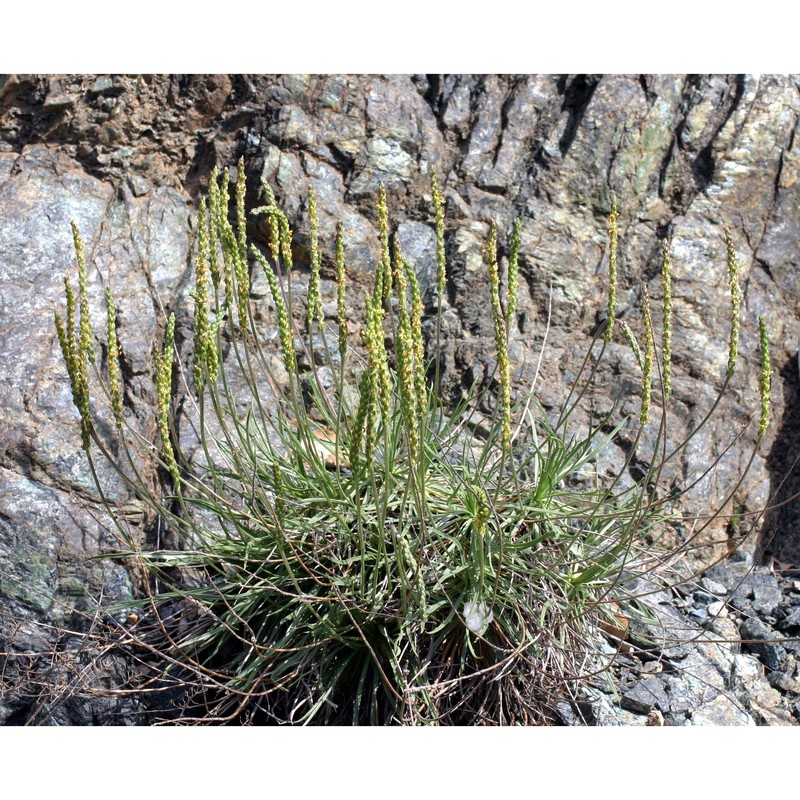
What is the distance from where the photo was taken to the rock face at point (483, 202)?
11.9 feet

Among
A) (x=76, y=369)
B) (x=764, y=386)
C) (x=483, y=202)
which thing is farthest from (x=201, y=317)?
(x=483, y=202)

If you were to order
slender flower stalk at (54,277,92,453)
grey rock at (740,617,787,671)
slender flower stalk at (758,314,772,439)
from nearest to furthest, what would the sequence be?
slender flower stalk at (54,277,92,453)
slender flower stalk at (758,314,772,439)
grey rock at (740,617,787,671)

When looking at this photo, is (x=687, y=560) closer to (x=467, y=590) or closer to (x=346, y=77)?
(x=467, y=590)

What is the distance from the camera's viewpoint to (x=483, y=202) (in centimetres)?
405

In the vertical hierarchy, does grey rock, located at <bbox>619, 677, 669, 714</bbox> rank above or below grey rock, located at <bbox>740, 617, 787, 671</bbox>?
below

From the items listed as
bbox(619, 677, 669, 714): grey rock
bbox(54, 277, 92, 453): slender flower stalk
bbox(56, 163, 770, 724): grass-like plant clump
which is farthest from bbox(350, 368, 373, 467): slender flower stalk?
bbox(619, 677, 669, 714): grey rock

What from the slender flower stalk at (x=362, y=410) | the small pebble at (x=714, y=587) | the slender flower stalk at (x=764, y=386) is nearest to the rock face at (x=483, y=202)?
the small pebble at (x=714, y=587)

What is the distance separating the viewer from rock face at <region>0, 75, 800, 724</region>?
3619 millimetres

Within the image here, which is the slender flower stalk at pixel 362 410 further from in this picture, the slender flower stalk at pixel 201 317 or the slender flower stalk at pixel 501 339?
the slender flower stalk at pixel 201 317

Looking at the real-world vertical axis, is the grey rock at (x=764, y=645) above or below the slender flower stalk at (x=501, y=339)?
below

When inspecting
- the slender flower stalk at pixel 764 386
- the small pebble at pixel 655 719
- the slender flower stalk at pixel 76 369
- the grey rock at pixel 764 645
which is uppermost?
the slender flower stalk at pixel 764 386

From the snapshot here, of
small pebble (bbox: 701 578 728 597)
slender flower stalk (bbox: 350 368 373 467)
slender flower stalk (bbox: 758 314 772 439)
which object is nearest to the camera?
slender flower stalk (bbox: 350 368 373 467)

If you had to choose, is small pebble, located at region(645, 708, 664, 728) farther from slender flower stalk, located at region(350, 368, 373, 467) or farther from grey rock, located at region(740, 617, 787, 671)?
slender flower stalk, located at region(350, 368, 373, 467)
